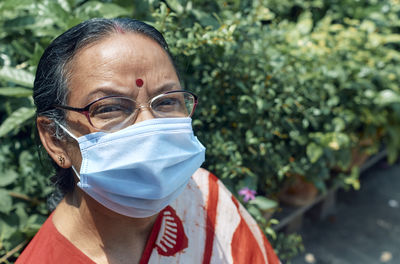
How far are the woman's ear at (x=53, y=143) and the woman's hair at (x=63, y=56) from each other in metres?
0.01

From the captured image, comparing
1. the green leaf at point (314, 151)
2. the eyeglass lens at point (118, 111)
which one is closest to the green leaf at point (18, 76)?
the eyeglass lens at point (118, 111)

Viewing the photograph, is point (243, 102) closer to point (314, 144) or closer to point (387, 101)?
point (314, 144)

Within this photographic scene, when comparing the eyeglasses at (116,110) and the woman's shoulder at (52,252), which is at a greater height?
the eyeglasses at (116,110)

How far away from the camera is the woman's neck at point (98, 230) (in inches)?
46.3

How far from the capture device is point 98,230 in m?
1.19

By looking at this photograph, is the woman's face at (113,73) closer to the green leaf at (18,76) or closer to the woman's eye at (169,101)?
the woman's eye at (169,101)

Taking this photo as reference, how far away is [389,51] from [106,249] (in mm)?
2850

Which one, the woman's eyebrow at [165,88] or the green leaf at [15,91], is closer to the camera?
the woman's eyebrow at [165,88]

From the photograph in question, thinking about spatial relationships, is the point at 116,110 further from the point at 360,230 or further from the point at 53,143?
the point at 360,230

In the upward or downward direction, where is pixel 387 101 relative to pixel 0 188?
downward

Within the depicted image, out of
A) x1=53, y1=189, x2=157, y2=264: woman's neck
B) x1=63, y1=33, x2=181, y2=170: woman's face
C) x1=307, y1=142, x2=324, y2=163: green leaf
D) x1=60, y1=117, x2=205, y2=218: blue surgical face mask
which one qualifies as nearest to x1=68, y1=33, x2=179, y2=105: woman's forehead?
x1=63, y1=33, x2=181, y2=170: woman's face

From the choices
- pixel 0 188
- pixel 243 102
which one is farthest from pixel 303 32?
pixel 0 188

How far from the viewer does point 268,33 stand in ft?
7.86

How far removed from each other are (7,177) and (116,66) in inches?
41.3
